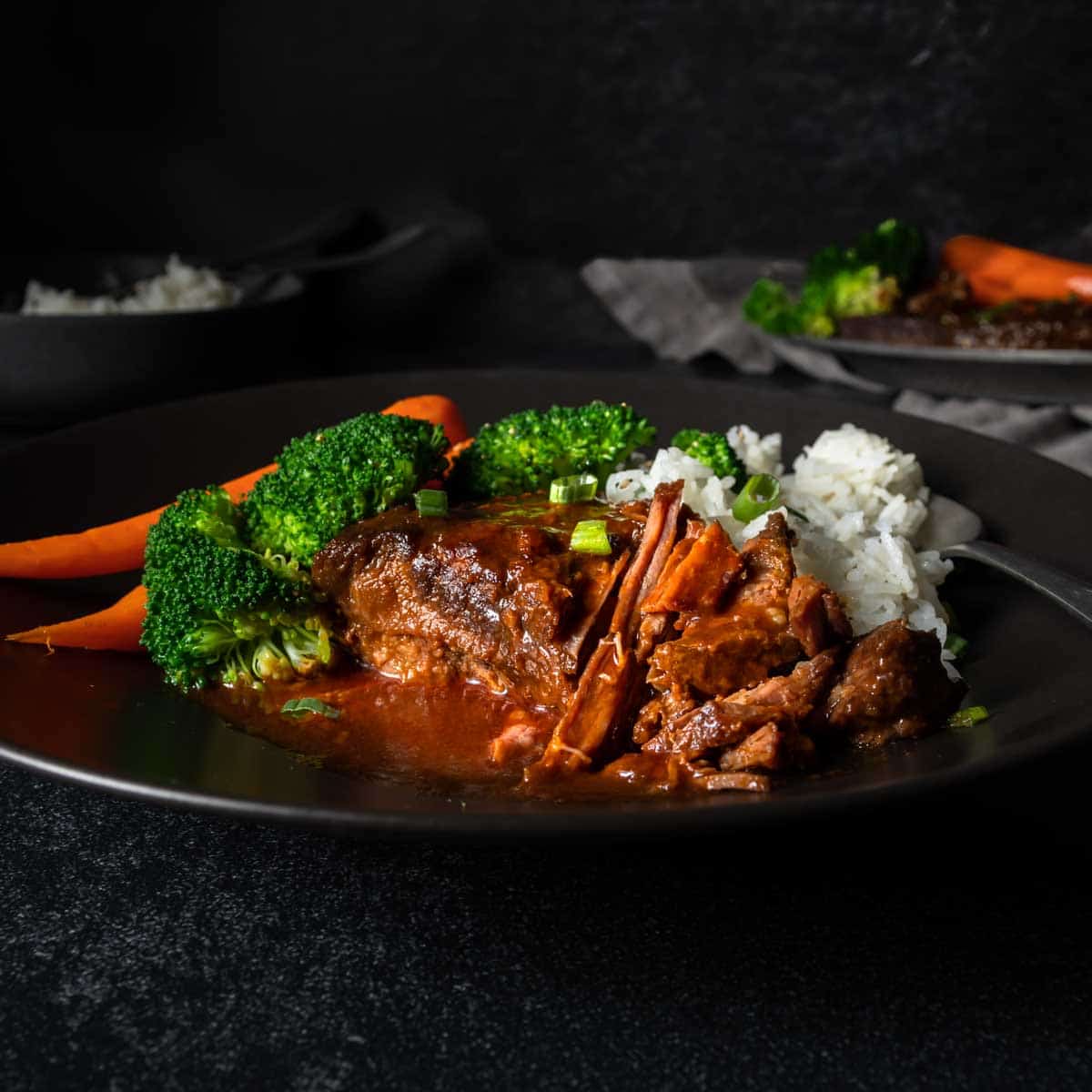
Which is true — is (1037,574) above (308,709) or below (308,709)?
above

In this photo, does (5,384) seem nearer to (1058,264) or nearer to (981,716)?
(981,716)

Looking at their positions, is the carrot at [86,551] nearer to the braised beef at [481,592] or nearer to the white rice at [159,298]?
the braised beef at [481,592]

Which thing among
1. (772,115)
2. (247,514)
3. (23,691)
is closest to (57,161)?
(772,115)

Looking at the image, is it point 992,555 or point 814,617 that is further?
point 992,555

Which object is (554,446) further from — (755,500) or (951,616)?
(951,616)

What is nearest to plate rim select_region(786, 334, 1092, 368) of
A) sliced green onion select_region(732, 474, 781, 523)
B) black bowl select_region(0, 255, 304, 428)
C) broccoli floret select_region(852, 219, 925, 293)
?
broccoli floret select_region(852, 219, 925, 293)

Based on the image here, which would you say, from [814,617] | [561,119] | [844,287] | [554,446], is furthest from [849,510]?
[561,119]

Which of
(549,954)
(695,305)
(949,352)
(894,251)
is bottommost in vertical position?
(549,954)
